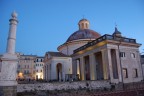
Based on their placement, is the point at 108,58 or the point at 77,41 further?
the point at 77,41

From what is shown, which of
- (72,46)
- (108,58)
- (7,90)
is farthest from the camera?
(72,46)

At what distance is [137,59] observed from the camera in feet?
83.2

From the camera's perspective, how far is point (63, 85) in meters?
18.0

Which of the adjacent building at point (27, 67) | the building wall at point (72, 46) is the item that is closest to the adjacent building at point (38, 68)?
the adjacent building at point (27, 67)

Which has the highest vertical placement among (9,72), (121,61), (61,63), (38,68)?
(61,63)

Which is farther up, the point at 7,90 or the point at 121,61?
the point at 121,61

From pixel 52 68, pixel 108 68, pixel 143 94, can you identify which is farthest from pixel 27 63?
pixel 143 94

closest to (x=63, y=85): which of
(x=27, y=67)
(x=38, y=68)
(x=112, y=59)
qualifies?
(x=112, y=59)

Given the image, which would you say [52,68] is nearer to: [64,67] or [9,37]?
[64,67]

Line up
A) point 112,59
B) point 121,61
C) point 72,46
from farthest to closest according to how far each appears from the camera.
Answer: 1. point 72,46
2. point 112,59
3. point 121,61

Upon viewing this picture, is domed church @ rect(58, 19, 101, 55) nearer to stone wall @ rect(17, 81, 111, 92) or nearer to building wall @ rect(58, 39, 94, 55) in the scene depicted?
building wall @ rect(58, 39, 94, 55)

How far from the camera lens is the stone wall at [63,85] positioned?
15.9 m

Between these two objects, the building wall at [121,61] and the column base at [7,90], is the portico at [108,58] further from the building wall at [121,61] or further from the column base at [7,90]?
the column base at [7,90]

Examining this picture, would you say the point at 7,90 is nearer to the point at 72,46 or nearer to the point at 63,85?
the point at 63,85
